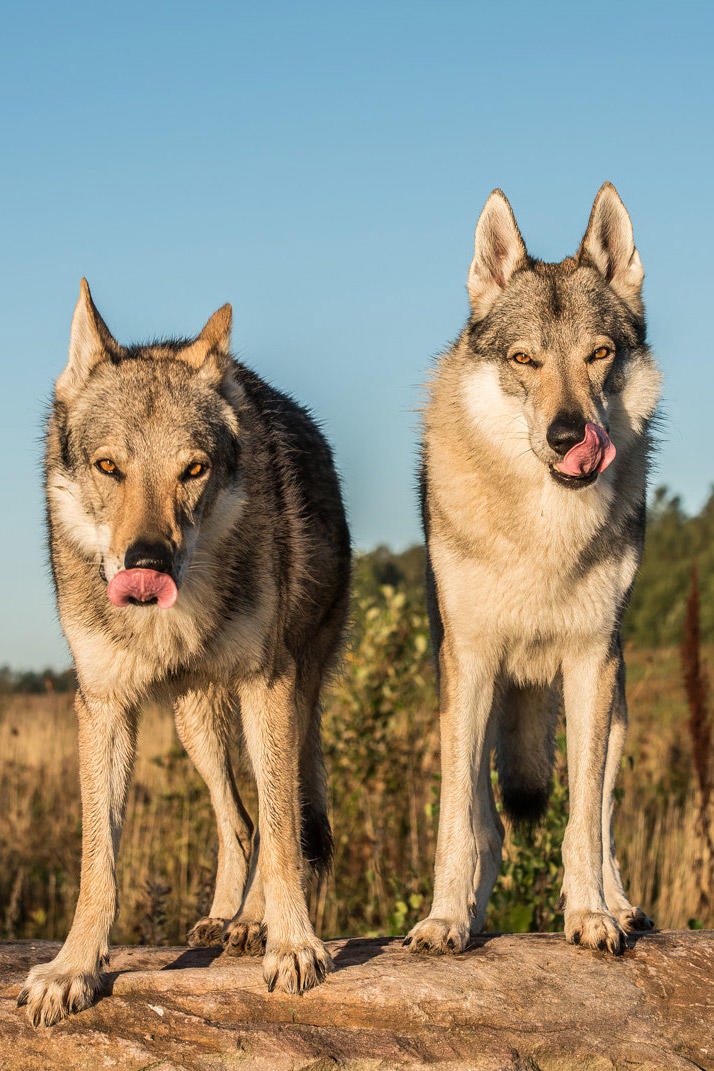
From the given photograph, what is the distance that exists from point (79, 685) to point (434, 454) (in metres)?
2.03

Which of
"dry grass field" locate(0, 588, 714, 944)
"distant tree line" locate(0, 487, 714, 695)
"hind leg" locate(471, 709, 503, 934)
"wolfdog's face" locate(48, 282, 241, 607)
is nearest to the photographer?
"wolfdog's face" locate(48, 282, 241, 607)

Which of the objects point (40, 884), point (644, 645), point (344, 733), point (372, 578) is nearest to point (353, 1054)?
point (344, 733)

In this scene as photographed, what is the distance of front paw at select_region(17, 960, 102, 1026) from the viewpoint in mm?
3580

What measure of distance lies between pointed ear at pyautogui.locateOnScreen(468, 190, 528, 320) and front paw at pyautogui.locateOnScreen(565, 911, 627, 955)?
2794 mm

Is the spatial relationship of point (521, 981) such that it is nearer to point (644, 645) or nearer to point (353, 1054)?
point (353, 1054)

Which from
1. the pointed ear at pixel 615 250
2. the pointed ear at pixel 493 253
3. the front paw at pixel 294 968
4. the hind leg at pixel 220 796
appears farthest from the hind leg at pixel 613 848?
the pointed ear at pixel 493 253

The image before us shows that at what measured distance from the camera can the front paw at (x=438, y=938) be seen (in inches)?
163

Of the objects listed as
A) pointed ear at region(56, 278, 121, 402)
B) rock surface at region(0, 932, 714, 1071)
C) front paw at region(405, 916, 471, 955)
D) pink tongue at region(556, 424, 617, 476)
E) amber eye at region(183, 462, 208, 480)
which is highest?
pointed ear at region(56, 278, 121, 402)

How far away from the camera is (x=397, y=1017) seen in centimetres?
370

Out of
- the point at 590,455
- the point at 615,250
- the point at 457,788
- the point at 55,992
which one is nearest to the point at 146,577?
the point at 55,992

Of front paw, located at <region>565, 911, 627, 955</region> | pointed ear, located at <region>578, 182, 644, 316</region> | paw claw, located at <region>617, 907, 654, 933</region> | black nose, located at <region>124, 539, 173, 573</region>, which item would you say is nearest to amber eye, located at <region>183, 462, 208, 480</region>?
black nose, located at <region>124, 539, 173, 573</region>

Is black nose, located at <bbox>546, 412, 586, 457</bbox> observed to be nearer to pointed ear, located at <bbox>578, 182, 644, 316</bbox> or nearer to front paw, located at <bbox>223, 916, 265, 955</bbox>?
pointed ear, located at <bbox>578, 182, 644, 316</bbox>

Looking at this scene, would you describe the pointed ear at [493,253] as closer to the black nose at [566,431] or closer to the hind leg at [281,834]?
the black nose at [566,431]

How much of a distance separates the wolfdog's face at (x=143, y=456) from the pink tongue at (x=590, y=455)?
4.56 ft
